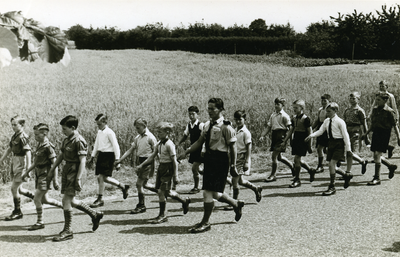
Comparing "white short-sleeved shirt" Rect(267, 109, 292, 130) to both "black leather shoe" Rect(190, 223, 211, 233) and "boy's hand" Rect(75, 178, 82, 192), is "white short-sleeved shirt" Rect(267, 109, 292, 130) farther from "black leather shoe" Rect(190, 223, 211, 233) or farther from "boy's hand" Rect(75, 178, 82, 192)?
"boy's hand" Rect(75, 178, 82, 192)

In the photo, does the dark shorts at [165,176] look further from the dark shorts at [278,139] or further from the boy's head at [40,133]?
the dark shorts at [278,139]

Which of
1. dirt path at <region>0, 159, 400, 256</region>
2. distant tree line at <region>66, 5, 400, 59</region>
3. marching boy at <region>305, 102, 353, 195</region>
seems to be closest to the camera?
dirt path at <region>0, 159, 400, 256</region>

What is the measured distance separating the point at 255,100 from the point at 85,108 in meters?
6.28

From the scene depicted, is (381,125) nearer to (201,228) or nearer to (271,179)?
(271,179)

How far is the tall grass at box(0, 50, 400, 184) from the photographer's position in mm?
13516

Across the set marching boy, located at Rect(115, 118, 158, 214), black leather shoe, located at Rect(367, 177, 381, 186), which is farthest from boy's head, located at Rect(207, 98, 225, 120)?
black leather shoe, located at Rect(367, 177, 381, 186)

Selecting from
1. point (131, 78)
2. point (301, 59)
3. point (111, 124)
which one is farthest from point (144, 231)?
point (301, 59)

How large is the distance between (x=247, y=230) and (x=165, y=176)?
66.8 inches

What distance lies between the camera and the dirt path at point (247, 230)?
5852 mm

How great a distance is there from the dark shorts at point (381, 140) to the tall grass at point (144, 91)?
186 inches

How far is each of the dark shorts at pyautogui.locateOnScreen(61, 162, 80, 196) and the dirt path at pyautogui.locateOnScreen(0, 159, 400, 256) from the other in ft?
2.16

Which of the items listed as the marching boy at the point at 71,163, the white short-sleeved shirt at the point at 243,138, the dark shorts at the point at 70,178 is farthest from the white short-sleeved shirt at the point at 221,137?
the dark shorts at the point at 70,178

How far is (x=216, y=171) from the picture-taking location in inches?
272

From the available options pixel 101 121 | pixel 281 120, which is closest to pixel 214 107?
pixel 101 121
